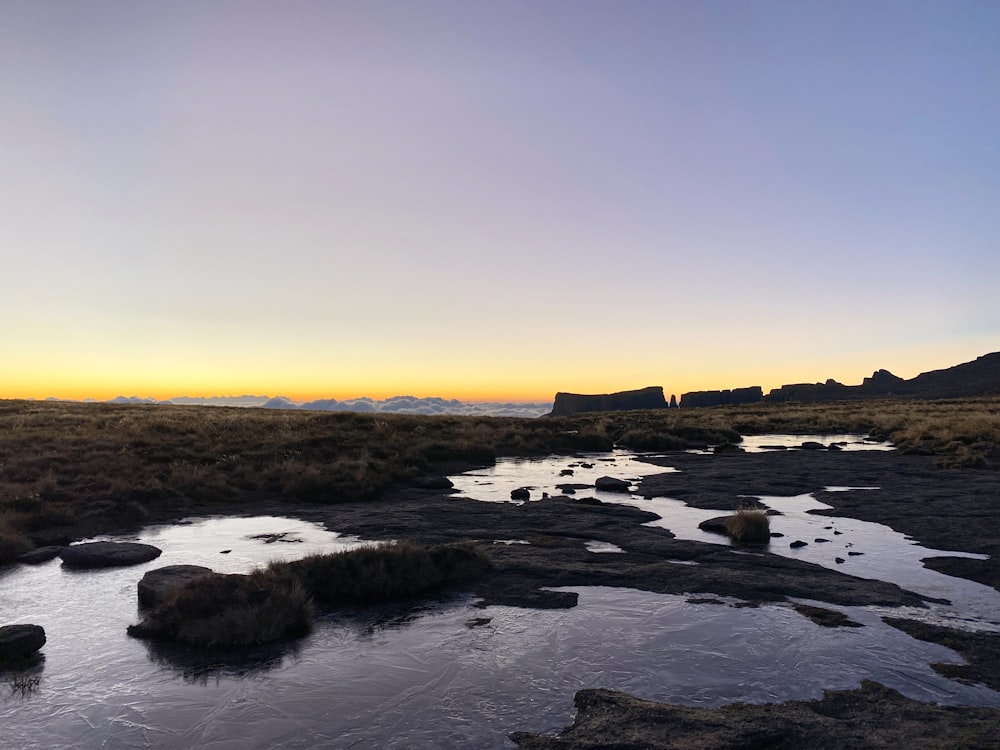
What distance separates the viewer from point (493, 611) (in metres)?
11.2

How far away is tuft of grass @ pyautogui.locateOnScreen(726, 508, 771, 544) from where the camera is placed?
1628 centimetres

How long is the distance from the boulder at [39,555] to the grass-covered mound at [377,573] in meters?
6.75

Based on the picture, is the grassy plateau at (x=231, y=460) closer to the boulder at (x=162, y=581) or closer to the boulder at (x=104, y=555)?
the boulder at (x=104, y=555)

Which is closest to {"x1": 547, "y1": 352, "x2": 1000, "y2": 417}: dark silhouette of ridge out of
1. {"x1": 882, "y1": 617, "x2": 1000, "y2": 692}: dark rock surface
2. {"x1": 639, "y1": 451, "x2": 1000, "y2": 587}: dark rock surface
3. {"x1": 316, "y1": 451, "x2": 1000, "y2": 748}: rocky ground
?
{"x1": 639, "y1": 451, "x2": 1000, "y2": 587}: dark rock surface

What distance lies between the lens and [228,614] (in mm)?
9836

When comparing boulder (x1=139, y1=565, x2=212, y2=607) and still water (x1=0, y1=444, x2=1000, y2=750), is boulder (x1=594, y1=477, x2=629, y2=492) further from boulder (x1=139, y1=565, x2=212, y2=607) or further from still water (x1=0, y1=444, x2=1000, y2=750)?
boulder (x1=139, y1=565, x2=212, y2=607)

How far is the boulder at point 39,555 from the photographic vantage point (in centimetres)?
1456

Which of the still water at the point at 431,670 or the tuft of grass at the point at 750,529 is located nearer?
the still water at the point at 431,670

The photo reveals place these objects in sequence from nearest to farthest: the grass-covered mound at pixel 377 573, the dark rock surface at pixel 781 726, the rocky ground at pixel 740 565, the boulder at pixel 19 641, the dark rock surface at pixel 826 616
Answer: the dark rock surface at pixel 781 726, the rocky ground at pixel 740 565, the boulder at pixel 19 641, the dark rock surface at pixel 826 616, the grass-covered mound at pixel 377 573

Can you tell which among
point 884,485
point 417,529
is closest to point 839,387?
point 884,485

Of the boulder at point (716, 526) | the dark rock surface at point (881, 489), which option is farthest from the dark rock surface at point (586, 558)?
the dark rock surface at point (881, 489)

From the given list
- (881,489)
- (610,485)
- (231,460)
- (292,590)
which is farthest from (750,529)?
(231,460)

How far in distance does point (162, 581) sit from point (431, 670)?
596 centimetres

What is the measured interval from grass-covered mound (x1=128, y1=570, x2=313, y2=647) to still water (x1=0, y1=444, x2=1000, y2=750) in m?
0.37
